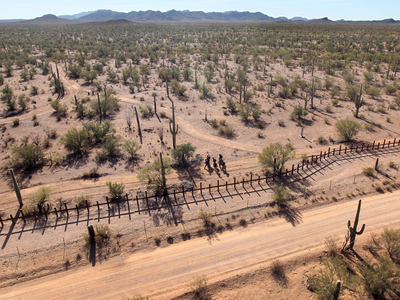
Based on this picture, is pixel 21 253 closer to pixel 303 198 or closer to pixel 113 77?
pixel 303 198

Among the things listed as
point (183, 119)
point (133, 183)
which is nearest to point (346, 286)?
point (133, 183)

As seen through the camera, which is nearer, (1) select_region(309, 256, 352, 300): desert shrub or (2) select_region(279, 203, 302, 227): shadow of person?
(1) select_region(309, 256, 352, 300): desert shrub

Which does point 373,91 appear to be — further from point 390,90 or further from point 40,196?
point 40,196

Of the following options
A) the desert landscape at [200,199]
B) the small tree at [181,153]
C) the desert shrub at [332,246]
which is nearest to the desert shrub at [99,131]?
the desert landscape at [200,199]

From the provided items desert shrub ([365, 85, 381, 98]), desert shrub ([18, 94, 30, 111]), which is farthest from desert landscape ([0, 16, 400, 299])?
desert shrub ([365, 85, 381, 98])

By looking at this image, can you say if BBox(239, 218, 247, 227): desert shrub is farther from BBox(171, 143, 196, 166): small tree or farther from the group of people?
BBox(171, 143, 196, 166): small tree

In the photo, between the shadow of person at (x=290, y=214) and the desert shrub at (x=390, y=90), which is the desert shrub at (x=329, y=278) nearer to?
the shadow of person at (x=290, y=214)
